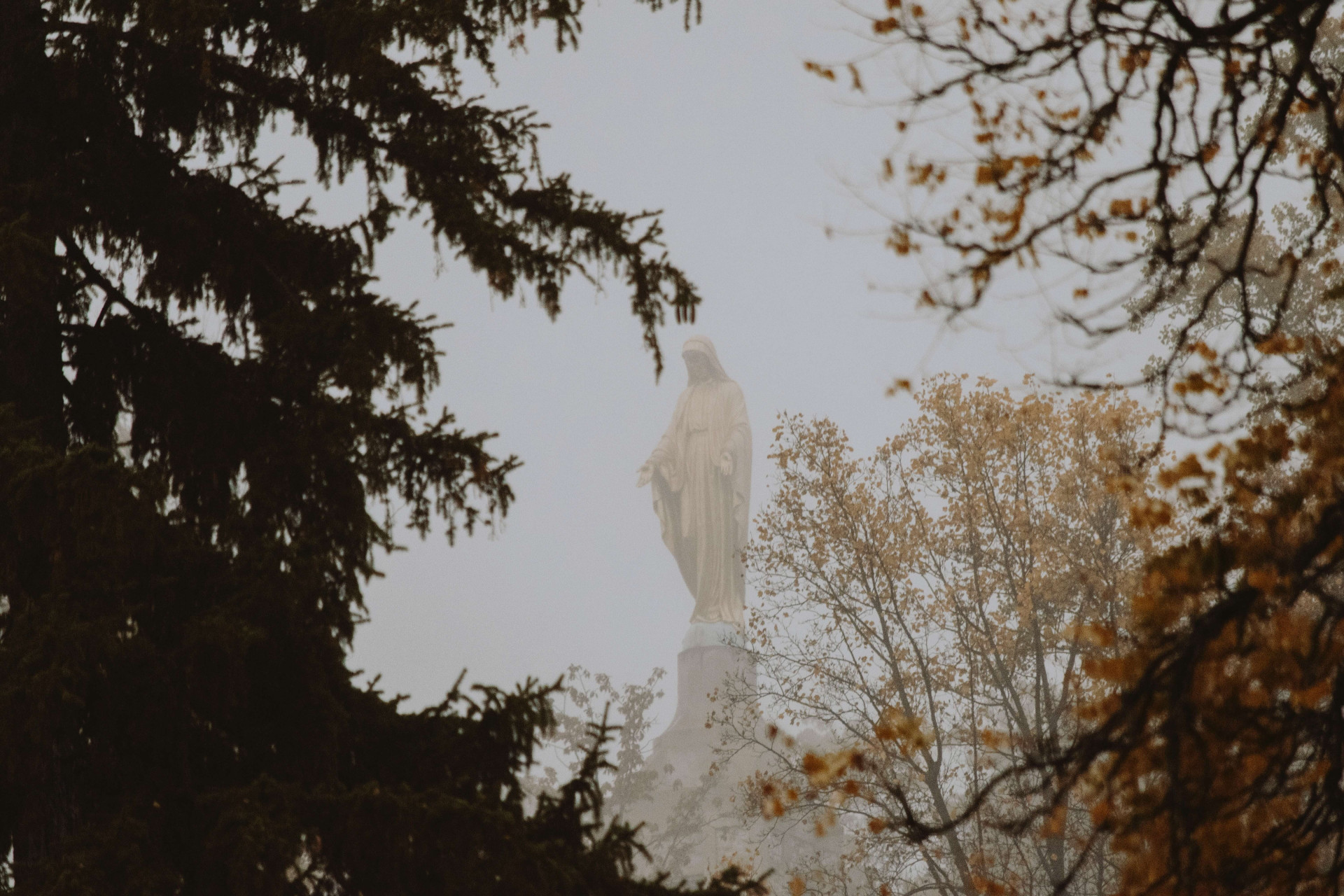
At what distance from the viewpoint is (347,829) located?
2709mm

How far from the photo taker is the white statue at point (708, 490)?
2233 centimetres

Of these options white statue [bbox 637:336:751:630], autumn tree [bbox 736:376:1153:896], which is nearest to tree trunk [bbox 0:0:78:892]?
autumn tree [bbox 736:376:1153:896]

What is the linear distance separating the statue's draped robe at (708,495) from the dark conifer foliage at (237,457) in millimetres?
18287

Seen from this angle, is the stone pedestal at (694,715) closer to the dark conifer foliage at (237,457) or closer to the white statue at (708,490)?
the white statue at (708,490)

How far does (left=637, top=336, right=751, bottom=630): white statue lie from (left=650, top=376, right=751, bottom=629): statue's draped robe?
14 millimetres

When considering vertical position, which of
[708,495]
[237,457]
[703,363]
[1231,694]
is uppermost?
[703,363]

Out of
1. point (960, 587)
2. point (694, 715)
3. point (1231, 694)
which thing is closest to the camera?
point (1231, 694)

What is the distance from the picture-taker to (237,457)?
369cm

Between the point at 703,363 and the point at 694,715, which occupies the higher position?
the point at 703,363

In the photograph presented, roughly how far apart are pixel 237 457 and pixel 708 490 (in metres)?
18.8

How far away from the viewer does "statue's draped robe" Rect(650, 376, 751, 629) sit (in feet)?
73.3

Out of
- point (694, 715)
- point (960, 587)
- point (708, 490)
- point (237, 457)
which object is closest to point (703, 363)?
point (708, 490)

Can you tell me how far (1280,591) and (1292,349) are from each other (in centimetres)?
146

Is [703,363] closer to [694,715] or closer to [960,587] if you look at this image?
[694,715]
